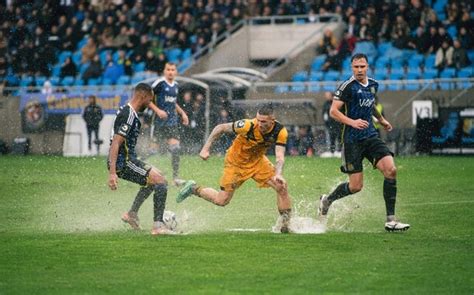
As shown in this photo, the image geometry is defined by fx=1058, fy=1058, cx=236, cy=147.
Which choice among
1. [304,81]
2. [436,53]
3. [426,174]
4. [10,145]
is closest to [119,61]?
[10,145]

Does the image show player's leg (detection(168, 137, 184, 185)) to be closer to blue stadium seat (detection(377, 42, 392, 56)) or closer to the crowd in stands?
the crowd in stands

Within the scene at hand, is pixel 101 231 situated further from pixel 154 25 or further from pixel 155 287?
pixel 154 25

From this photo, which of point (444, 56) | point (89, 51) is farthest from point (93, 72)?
point (444, 56)

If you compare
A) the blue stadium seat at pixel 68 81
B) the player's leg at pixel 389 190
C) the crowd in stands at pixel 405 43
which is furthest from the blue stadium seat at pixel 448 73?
the player's leg at pixel 389 190

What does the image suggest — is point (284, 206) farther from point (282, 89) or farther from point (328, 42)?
point (328, 42)

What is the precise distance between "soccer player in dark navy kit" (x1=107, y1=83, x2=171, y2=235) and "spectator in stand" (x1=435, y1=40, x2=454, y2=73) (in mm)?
18372

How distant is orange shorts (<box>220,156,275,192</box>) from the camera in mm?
13289

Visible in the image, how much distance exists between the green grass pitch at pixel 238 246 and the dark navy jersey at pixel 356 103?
3.98 ft

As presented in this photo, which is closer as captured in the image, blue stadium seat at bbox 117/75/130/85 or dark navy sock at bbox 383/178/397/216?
dark navy sock at bbox 383/178/397/216

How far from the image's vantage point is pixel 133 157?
42.3ft

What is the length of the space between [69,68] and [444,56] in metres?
13.8

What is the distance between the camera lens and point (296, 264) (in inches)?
404

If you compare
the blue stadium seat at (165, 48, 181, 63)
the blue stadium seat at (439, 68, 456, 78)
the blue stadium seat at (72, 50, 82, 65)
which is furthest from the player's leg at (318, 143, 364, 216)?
the blue stadium seat at (72, 50, 82, 65)

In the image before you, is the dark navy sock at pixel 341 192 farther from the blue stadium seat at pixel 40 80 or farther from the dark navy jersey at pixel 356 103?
the blue stadium seat at pixel 40 80
